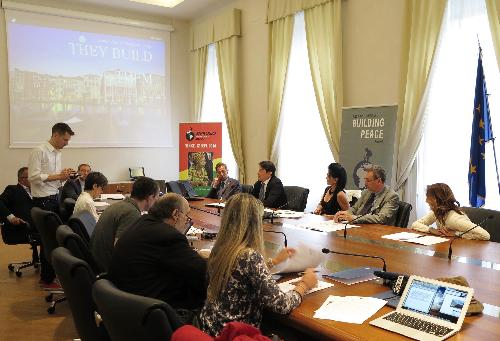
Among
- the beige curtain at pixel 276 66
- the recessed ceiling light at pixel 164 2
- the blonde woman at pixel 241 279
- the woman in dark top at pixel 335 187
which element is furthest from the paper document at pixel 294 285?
the recessed ceiling light at pixel 164 2

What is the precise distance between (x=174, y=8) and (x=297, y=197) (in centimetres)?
471

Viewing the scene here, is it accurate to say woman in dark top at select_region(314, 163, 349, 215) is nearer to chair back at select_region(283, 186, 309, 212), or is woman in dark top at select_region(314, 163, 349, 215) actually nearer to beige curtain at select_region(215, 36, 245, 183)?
chair back at select_region(283, 186, 309, 212)

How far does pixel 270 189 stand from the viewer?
5.28 m

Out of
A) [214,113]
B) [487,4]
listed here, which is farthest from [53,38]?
[487,4]

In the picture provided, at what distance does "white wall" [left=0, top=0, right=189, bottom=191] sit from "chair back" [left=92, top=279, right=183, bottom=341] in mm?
6787

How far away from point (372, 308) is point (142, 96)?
24.1 ft

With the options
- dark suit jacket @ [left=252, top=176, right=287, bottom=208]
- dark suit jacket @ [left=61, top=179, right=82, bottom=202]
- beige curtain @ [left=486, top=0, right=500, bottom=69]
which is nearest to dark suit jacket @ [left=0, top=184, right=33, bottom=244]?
dark suit jacket @ [left=61, top=179, right=82, bottom=202]

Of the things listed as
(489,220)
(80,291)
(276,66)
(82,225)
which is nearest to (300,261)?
(80,291)

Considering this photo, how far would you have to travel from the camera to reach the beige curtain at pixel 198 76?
8352 millimetres

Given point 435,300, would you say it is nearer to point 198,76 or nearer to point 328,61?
point 328,61

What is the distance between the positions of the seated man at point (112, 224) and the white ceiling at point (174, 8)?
5.46m

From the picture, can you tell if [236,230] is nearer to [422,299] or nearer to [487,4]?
[422,299]

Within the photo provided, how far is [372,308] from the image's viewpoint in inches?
69.9

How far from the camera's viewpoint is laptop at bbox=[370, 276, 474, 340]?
1560 mm
